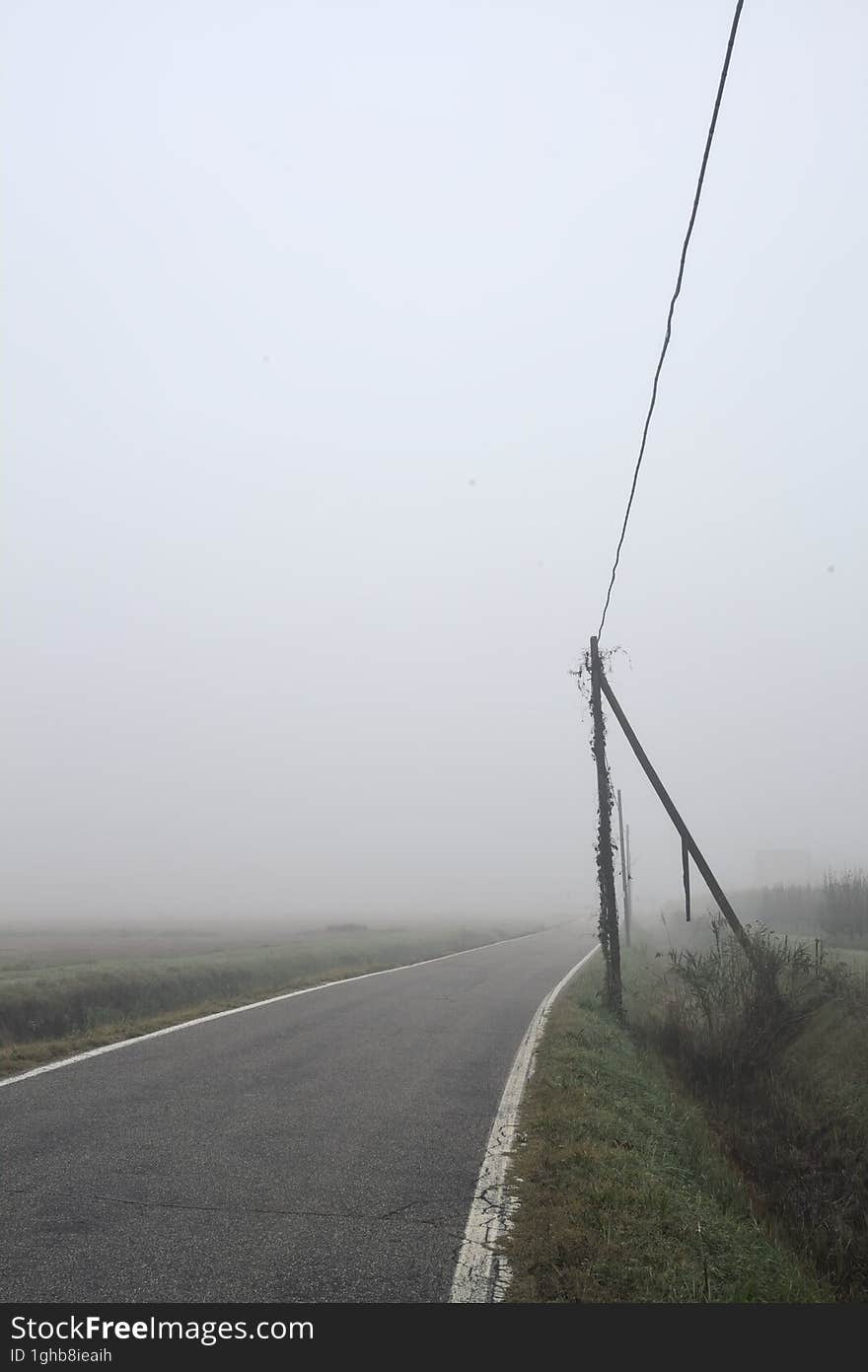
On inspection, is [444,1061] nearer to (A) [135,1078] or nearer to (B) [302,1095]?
(B) [302,1095]

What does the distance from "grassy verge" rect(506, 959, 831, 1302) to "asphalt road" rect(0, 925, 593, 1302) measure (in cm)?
52

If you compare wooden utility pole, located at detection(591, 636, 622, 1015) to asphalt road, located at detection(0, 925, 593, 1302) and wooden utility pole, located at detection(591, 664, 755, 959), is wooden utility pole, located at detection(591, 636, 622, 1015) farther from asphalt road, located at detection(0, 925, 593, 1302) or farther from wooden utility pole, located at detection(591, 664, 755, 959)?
asphalt road, located at detection(0, 925, 593, 1302)

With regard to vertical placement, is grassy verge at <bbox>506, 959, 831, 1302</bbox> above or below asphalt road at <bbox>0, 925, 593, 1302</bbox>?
below

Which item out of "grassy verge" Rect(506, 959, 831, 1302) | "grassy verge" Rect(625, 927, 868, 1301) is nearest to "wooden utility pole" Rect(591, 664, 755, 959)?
"grassy verge" Rect(625, 927, 868, 1301)

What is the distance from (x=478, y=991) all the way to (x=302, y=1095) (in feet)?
37.9

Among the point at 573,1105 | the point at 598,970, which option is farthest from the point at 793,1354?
the point at 598,970

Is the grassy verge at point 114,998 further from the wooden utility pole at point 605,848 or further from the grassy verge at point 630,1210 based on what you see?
the wooden utility pole at point 605,848

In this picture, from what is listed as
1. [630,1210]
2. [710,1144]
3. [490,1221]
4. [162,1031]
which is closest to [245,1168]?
[490,1221]

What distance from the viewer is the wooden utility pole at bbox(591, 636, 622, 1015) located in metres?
17.3

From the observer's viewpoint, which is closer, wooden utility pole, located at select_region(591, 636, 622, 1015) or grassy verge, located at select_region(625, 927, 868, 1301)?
grassy verge, located at select_region(625, 927, 868, 1301)

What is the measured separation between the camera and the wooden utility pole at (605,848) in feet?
56.9

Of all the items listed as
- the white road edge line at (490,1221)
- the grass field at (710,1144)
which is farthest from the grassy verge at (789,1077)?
the white road edge line at (490,1221)

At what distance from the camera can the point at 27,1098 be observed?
7.44 meters

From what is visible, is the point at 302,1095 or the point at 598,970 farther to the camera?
the point at 598,970
